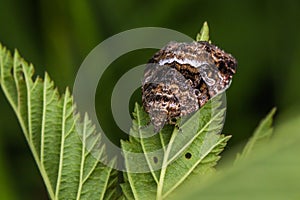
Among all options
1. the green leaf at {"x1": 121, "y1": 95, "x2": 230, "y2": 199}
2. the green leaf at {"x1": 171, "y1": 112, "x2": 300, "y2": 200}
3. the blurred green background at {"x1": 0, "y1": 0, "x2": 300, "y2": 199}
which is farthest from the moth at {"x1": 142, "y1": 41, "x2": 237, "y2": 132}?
the blurred green background at {"x1": 0, "y1": 0, "x2": 300, "y2": 199}

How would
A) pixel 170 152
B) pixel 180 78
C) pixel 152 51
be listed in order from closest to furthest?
1. pixel 170 152
2. pixel 180 78
3. pixel 152 51

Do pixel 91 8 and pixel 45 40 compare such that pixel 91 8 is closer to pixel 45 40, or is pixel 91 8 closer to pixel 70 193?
pixel 45 40

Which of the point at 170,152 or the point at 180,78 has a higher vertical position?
the point at 180,78

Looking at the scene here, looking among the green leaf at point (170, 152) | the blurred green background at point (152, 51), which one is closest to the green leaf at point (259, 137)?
the green leaf at point (170, 152)

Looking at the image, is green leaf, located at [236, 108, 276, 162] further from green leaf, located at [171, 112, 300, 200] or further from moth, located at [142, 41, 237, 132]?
green leaf, located at [171, 112, 300, 200]

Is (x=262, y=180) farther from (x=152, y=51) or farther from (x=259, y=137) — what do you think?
(x=152, y=51)

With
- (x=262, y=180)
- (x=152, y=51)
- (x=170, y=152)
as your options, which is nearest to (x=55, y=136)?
(x=170, y=152)
